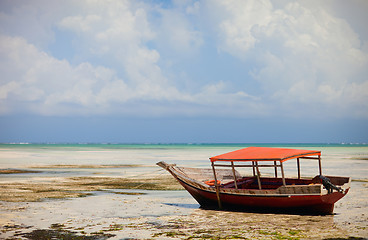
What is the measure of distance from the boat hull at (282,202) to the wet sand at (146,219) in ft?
1.18

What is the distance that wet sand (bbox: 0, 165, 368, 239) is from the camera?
1159 cm

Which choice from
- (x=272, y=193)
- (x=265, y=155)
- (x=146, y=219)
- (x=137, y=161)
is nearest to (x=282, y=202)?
(x=272, y=193)

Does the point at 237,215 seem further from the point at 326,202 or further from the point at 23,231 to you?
the point at 23,231

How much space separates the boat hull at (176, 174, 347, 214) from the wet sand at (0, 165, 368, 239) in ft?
1.18

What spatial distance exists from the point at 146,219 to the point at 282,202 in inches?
193

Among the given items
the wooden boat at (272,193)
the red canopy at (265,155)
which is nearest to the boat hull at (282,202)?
the wooden boat at (272,193)

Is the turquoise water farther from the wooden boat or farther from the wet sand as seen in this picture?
the wooden boat

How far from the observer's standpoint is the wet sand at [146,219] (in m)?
11.6

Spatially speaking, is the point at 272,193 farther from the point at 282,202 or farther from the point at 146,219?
the point at 146,219

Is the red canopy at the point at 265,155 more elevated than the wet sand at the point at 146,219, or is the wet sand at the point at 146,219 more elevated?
the red canopy at the point at 265,155

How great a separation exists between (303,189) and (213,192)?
349 centimetres

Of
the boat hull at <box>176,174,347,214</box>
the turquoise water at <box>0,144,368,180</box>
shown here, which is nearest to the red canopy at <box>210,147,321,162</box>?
the boat hull at <box>176,174,347,214</box>

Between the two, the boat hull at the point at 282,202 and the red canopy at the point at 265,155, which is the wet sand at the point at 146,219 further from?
the red canopy at the point at 265,155

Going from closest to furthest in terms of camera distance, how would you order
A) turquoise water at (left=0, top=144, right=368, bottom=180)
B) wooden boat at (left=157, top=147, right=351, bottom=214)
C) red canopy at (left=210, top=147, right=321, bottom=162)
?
wooden boat at (left=157, top=147, right=351, bottom=214) < red canopy at (left=210, top=147, right=321, bottom=162) < turquoise water at (left=0, top=144, right=368, bottom=180)
